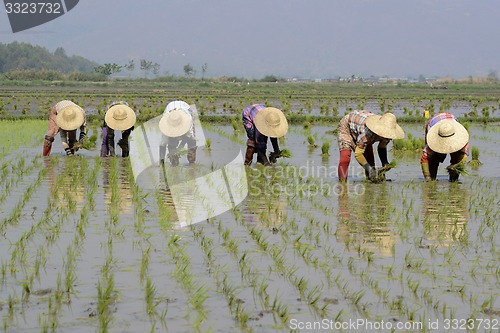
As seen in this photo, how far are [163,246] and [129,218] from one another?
1.20 metres

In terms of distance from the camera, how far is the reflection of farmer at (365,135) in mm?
8828

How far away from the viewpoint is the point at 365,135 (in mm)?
8992

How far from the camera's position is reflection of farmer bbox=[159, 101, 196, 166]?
1063cm

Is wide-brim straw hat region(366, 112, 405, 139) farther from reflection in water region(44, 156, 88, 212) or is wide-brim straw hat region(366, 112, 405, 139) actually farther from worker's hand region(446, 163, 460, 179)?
reflection in water region(44, 156, 88, 212)

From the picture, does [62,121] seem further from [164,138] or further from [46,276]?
[46,276]

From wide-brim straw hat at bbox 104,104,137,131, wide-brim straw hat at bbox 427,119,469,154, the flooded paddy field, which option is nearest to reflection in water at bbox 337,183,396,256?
the flooded paddy field

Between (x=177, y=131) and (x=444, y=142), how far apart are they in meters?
3.41

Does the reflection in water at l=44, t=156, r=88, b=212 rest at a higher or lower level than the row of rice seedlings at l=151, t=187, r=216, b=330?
lower

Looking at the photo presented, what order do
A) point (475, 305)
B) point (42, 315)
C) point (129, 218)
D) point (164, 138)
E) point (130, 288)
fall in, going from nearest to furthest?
point (42, 315)
point (475, 305)
point (130, 288)
point (129, 218)
point (164, 138)

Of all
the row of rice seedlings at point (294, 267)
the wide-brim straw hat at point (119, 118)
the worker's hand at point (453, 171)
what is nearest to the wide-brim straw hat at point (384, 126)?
the worker's hand at point (453, 171)

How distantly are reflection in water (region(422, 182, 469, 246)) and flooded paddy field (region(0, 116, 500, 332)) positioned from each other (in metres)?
0.02

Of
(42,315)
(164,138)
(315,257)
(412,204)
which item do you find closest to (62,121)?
(164,138)

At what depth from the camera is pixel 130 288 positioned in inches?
189

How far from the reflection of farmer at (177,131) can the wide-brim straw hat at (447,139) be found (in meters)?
3.19
